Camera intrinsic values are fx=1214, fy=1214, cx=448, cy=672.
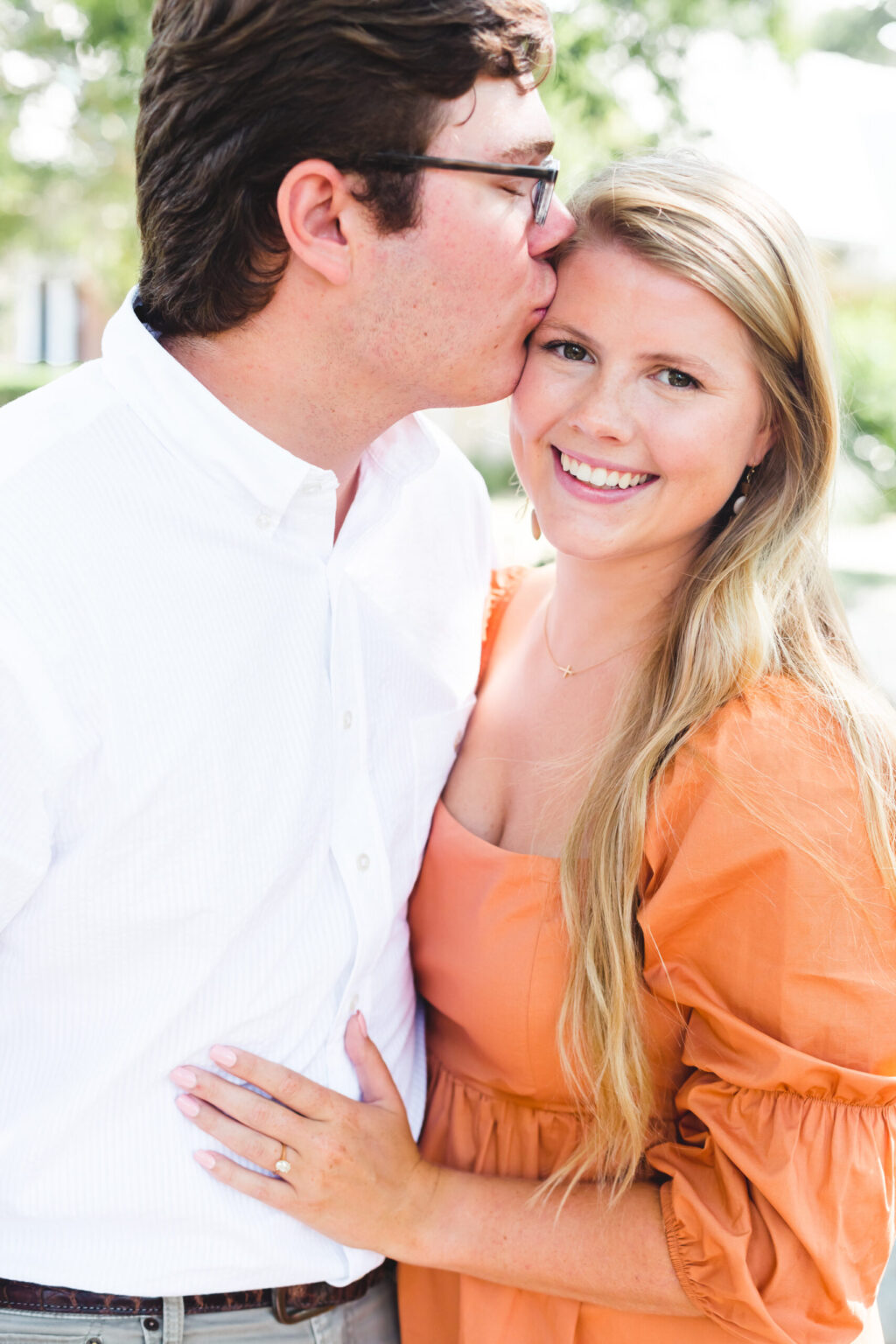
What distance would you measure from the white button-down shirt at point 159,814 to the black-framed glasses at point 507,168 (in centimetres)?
46

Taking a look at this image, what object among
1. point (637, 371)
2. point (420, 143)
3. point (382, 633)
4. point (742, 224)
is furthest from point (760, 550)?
point (420, 143)

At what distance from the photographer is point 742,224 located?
2.02 m

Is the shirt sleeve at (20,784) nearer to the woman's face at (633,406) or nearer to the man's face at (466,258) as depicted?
the man's face at (466,258)

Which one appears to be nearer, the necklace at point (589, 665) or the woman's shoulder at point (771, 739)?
the woman's shoulder at point (771, 739)

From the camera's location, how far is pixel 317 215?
6.18 ft

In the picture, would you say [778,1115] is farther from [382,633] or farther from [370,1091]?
[382,633]

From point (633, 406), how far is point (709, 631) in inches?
15.9

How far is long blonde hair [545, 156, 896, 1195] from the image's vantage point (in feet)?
6.32

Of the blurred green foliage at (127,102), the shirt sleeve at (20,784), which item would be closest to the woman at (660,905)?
the shirt sleeve at (20,784)

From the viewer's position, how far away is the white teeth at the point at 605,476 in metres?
Answer: 2.13

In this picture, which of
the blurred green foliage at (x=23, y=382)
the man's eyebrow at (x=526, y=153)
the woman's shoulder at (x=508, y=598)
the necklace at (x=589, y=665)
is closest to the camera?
the man's eyebrow at (x=526, y=153)

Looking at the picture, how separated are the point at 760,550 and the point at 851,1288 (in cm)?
117

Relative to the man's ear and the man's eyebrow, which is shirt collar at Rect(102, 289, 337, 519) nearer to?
the man's ear

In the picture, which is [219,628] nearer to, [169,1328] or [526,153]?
[526,153]
